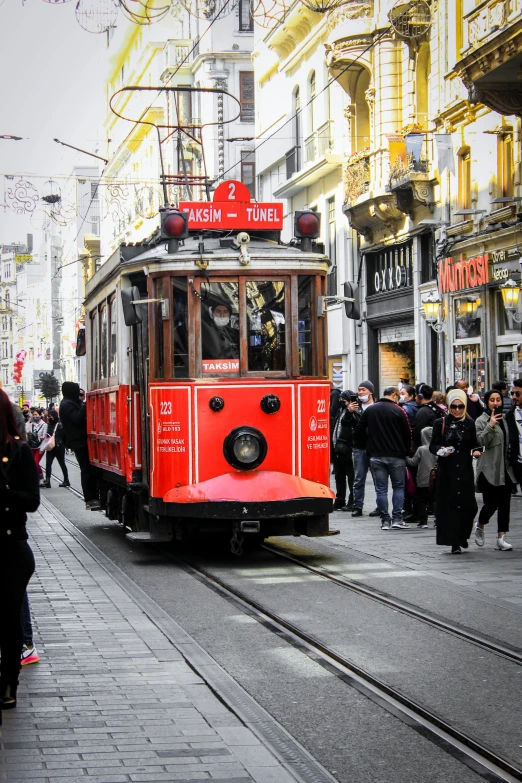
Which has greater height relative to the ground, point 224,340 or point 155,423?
point 224,340

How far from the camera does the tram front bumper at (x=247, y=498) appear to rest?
12.2 m

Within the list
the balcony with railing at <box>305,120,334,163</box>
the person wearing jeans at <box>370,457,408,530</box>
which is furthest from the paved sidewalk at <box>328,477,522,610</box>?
the balcony with railing at <box>305,120,334,163</box>

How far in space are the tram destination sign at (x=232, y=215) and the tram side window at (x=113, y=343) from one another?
185 centimetres

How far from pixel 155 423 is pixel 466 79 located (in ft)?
36.2

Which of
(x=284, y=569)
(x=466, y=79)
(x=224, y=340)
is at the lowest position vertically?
(x=284, y=569)

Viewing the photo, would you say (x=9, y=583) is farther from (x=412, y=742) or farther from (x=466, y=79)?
(x=466, y=79)

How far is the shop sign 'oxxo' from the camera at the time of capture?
3095 cm

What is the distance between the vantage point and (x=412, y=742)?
19.8 feet

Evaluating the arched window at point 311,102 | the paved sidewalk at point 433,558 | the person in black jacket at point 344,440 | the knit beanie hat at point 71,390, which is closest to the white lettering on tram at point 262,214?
the paved sidewalk at point 433,558

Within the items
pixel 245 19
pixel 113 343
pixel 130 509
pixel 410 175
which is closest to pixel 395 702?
pixel 130 509

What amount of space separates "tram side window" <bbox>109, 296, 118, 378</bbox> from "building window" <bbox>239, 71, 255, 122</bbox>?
41766mm

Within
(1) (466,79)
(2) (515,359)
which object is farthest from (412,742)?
(2) (515,359)

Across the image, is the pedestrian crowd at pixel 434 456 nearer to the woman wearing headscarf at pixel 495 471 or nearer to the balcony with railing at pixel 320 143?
the woman wearing headscarf at pixel 495 471

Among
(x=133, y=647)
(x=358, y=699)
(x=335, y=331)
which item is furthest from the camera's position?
(x=335, y=331)
